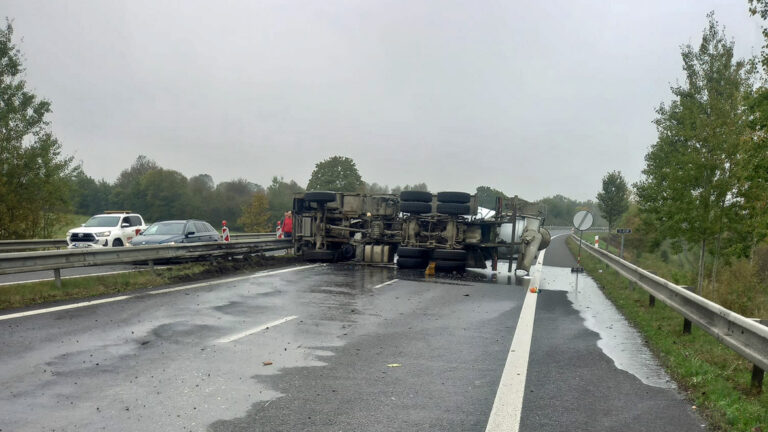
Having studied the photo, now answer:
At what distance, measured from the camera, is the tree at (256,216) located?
6925 cm

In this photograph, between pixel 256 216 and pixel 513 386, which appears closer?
pixel 513 386

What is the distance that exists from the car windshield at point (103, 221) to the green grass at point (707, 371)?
1847 centimetres

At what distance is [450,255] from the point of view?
17.0 metres

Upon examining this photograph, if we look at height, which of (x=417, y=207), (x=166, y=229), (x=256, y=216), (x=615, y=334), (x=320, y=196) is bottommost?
(x=615, y=334)

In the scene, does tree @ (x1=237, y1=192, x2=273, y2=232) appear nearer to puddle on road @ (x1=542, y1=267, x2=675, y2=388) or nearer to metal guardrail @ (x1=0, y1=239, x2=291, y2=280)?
metal guardrail @ (x1=0, y1=239, x2=291, y2=280)

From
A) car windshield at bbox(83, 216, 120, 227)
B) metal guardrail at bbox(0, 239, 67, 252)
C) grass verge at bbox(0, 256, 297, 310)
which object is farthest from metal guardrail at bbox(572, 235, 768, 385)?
metal guardrail at bbox(0, 239, 67, 252)

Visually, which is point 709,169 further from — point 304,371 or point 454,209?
point 304,371

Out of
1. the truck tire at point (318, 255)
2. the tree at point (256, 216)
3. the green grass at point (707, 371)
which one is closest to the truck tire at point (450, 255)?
the truck tire at point (318, 255)

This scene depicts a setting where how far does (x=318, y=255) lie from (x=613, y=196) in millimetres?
38471

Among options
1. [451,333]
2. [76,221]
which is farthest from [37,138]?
[451,333]

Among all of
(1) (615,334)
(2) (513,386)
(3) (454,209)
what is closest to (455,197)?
(3) (454,209)

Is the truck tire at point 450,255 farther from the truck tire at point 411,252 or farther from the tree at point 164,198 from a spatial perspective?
the tree at point 164,198

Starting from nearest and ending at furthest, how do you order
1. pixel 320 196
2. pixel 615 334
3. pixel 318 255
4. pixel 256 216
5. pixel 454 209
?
pixel 615 334, pixel 454 209, pixel 318 255, pixel 320 196, pixel 256 216

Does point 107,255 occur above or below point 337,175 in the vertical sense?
below
